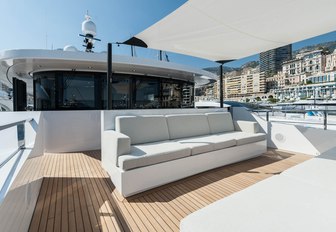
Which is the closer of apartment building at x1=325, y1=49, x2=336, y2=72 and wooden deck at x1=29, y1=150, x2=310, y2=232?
wooden deck at x1=29, y1=150, x2=310, y2=232

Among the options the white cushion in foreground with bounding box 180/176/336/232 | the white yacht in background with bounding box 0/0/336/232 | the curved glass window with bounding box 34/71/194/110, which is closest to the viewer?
the white cushion in foreground with bounding box 180/176/336/232

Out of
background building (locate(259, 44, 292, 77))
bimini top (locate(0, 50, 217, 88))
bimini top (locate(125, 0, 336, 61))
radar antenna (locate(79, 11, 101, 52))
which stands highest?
background building (locate(259, 44, 292, 77))

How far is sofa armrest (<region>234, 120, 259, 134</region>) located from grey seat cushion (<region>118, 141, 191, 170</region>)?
180 cm

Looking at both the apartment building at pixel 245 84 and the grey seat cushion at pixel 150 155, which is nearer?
the grey seat cushion at pixel 150 155

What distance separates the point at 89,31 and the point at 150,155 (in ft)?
18.2

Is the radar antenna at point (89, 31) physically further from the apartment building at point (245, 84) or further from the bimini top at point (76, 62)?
the apartment building at point (245, 84)

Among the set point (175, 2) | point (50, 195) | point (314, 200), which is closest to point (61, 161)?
point (50, 195)

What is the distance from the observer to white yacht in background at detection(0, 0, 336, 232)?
1050mm

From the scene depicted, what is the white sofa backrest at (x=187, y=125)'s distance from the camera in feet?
10.1

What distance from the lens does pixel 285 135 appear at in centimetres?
388

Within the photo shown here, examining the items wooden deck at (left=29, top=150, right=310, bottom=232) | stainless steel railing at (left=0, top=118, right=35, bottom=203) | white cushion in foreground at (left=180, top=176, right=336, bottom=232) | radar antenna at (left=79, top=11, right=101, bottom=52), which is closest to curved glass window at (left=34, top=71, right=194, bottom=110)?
radar antenna at (left=79, top=11, right=101, bottom=52)

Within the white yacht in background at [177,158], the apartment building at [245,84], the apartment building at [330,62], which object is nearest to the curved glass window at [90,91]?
the white yacht in background at [177,158]

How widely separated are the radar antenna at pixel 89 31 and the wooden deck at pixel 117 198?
14.7 feet

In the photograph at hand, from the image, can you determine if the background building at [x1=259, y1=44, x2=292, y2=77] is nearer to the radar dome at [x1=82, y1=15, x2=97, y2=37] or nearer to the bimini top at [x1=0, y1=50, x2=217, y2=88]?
the bimini top at [x1=0, y1=50, x2=217, y2=88]
